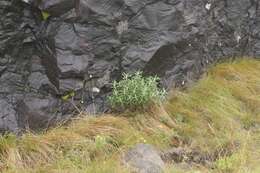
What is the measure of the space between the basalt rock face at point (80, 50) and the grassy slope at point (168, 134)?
0.30 meters

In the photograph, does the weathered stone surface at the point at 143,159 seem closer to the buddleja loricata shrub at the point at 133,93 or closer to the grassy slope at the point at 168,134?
the grassy slope at the point at 168,134

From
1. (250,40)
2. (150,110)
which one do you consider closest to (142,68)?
(150,110)

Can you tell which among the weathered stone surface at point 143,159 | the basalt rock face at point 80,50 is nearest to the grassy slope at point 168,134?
the weathered stone surface at point 143,159

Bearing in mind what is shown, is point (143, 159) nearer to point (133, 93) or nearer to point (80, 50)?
point (133, 93)

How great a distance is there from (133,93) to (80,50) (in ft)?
2.61

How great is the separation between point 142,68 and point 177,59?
2.10 ft

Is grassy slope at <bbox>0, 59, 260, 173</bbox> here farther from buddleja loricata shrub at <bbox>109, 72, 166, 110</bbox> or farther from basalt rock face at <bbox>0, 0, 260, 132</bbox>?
basalt rock face at <bbox>0, 0, 260, 132</bbox>

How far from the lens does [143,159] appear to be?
502 cm

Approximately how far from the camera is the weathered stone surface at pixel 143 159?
4.89 metres

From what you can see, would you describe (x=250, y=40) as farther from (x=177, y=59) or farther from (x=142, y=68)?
(x=142, y=68)

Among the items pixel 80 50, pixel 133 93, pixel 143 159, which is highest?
pixel 80 50

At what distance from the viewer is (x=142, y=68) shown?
6.24m

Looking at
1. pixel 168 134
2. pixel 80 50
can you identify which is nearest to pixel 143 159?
pixel 168 134

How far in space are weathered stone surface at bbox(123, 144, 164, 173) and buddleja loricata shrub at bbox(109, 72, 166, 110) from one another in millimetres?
767
